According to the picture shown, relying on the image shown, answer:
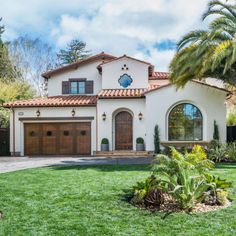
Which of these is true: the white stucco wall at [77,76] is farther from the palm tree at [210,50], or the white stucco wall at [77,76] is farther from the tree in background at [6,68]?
the tree in background at [6,68]

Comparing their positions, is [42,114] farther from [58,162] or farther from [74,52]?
[74,52]

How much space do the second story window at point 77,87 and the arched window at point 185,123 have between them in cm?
728

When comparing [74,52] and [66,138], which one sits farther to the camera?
[74,52]

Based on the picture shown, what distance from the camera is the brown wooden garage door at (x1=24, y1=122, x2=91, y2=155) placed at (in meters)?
25.5

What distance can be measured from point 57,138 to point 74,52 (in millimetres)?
35584

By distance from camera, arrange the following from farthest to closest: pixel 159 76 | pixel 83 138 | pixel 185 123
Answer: pixel 159 76
pixel 83 138
pixel 185 123

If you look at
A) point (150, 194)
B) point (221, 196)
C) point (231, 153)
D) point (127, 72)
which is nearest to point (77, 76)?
point (127, 72)

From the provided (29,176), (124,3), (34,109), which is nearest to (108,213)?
(29,176)

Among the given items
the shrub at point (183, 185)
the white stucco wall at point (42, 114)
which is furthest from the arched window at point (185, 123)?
the shrub at point (183, 185)

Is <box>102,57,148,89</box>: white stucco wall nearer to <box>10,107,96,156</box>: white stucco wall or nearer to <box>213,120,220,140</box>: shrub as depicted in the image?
<box>10,107,96,156</box>: white stucco wall

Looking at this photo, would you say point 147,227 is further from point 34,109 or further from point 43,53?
point 43,53

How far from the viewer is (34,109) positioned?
25734mm

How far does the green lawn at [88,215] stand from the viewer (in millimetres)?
6875

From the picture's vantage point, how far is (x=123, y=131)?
82.2 ft
